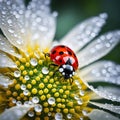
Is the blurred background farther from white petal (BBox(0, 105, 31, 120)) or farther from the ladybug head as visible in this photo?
white petal (BBox(0, 105, 31, 120))

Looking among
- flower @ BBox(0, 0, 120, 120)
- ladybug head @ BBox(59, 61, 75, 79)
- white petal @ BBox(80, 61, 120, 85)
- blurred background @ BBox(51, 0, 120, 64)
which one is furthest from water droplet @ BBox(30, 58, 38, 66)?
blurred background @ BBox(51, 0, 120, 64)

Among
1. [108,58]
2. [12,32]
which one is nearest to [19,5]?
[12,32]

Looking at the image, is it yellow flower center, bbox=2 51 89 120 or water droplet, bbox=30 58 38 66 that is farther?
water droplet, bbox=30 58 38 66

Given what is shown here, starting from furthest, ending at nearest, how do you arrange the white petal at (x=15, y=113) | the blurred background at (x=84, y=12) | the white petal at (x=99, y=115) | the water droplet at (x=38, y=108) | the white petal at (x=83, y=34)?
the blurred background at (x=84, y=12) → the white petal at (x=83, y=34) → the white petal at (x=99, y=115) → the water droplet at (x=38, y=108) → the white petal at (x=15, y=113)

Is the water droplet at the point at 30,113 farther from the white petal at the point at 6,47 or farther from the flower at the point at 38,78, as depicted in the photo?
the white petal at the point at 6,47

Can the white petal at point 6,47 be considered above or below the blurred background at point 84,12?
below

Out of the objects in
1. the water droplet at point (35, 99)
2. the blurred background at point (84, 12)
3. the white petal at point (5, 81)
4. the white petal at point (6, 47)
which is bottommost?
the water droplet at point (35, 99)

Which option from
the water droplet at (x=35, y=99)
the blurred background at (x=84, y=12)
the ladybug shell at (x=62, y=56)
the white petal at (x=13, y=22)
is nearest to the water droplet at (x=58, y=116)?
the water droplet at (x=35, y=99)
